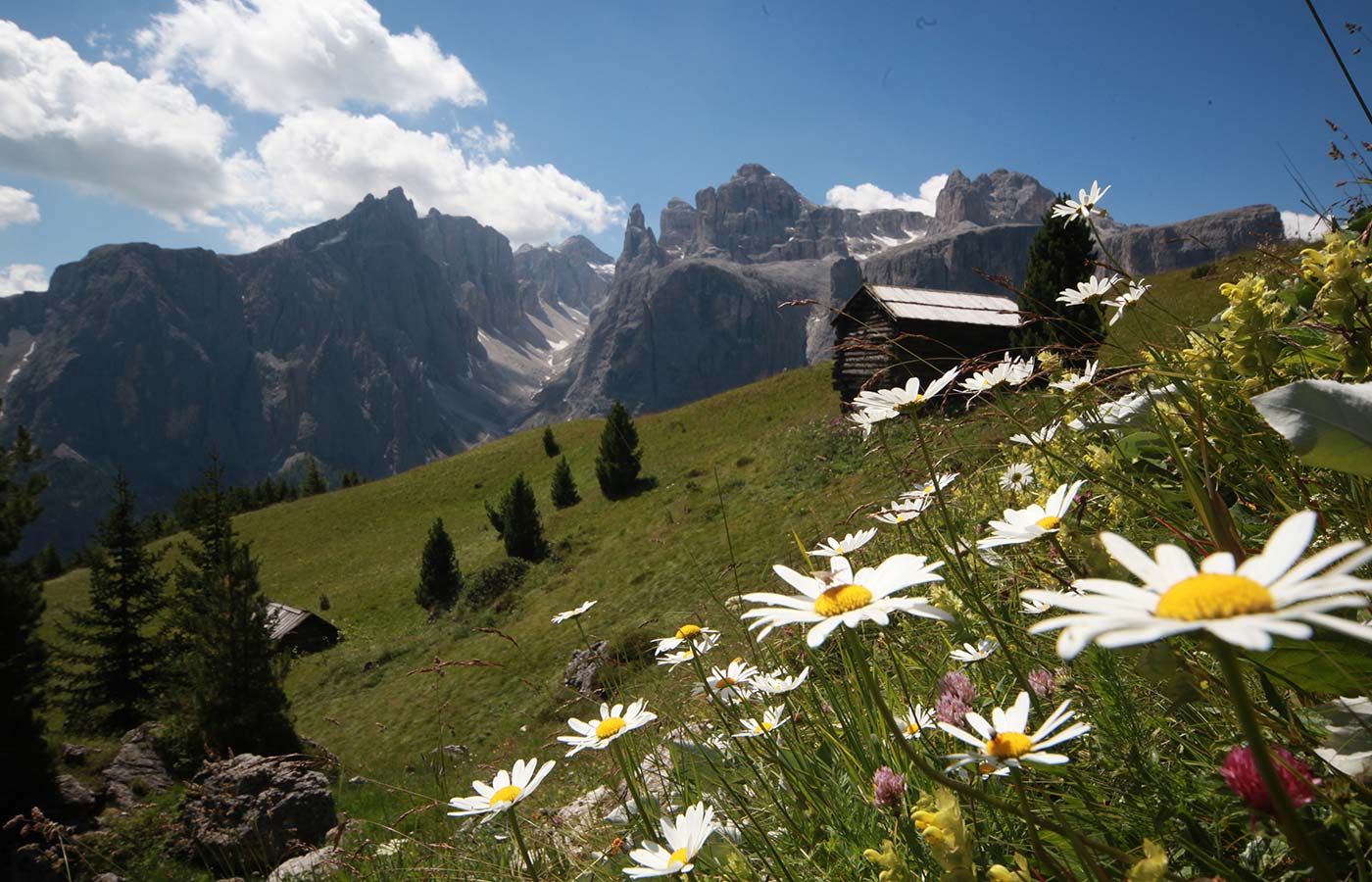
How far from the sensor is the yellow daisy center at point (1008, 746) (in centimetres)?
101

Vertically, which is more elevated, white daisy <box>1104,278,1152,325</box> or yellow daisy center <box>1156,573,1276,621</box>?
white daisy <box>1104,278,1152,325</box>

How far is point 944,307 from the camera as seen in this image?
79.0ft

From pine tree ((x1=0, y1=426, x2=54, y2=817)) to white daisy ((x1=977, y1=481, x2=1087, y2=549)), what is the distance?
14965 mm

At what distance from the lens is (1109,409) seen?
7.08ft

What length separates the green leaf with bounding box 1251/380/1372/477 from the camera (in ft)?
3.49

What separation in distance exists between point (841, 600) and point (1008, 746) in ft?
1.07

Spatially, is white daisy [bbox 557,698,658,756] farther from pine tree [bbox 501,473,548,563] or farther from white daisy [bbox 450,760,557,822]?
pine tree [bbox 501,473,548,563]

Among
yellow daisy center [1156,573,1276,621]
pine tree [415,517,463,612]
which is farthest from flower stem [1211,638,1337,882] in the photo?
pine tree [415,517,463,612]

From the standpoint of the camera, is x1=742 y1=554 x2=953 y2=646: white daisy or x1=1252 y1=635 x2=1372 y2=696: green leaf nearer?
x1=742 y1=554 x2=953 y2=646: white daisy

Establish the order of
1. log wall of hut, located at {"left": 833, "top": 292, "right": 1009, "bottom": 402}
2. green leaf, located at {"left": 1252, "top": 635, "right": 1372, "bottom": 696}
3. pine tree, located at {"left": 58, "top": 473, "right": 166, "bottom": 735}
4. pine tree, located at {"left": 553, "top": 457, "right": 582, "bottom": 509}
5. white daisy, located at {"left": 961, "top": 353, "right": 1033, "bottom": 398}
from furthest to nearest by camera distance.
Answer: pine tree, located at {"left": 553, "top": 457, "right": 582, "bottom": 509} < log wall of hut, located at {"left": 833, "top": 292, "right": 1009, "bottom": 402} < pine tree, located at {"left": 58, "top": 473, "right": 166, "bottom": 735} < white daisy, located at {"left": 961, "top": 353, "right": 1033, "bottom": 398} < green leaf, located at {"left": 1252, "top": 635, "right": 1372, "bottom": 696}

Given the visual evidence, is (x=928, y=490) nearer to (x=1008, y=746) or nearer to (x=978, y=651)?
(x=978, y=651)

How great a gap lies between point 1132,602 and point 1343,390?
0.76 m

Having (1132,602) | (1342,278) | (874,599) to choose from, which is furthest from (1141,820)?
(1342,278)

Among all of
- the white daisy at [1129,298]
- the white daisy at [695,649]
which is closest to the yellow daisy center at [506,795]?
the white daisy at [695,649]
